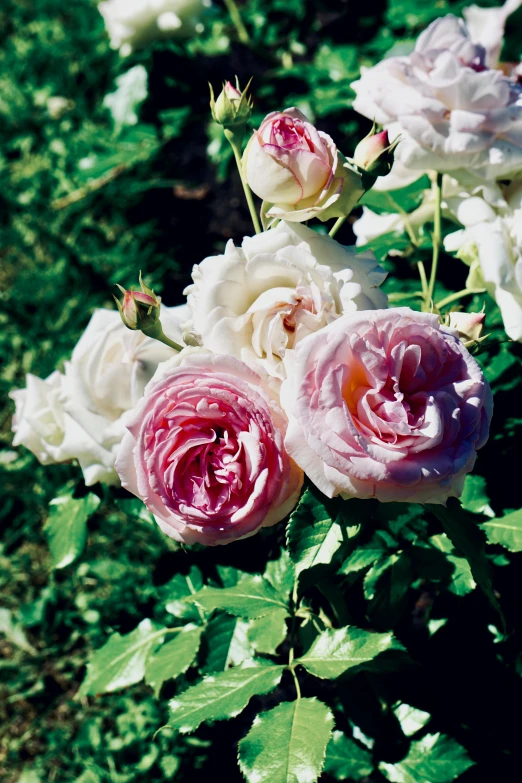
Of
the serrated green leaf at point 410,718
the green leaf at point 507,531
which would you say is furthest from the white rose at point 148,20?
the serrated green leaf at point 410,718

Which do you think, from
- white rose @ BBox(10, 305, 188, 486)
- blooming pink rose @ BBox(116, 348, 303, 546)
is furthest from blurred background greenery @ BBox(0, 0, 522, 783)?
blooming pink rose @ BBox(116, 348, 303, 546)

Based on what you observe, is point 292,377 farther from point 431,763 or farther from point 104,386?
point 431,763

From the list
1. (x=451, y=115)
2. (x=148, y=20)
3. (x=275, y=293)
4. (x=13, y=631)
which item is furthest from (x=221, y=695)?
(x=148, y=20)

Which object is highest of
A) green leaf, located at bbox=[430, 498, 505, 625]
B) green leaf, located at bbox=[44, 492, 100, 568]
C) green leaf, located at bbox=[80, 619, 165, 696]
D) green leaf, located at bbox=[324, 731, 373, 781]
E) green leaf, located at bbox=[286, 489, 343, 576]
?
green leaf, located at bbox=[286, 489, 343, 576]

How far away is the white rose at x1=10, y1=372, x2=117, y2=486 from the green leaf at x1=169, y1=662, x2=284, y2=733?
0.99 ft

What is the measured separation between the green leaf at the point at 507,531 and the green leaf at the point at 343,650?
0.58 ft

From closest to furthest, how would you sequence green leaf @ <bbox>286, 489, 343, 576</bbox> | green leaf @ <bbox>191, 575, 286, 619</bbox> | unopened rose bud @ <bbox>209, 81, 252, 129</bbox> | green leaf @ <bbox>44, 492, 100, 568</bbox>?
green leaf @ <bbox>286, 489, 343, 576</bbox>
unopened rose bud @ <bbox>209, 81, 252, 129</bbox>
green leaf @ <bbox>191, 575, 286, 619</bbox>
green leaf @ <bbox>44, 492, 100, 568</bbox>

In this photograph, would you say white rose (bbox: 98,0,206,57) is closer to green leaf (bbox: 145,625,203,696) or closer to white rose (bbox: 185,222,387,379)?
white rose (bbox: 185,222,387,379)

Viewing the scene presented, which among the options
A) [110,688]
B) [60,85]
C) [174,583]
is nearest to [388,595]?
[174,583]

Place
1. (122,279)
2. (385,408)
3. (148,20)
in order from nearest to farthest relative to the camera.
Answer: (385,408)
(148,20)
(122,279)

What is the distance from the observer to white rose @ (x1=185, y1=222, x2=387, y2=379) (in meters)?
0.75

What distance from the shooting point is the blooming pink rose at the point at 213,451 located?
731mm

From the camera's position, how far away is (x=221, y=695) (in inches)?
35.7

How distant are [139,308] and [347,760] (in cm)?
79
